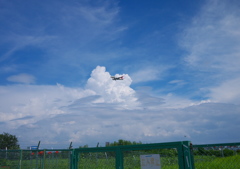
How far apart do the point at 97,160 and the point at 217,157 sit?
3189 millimetres

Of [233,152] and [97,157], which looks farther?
[97,157]

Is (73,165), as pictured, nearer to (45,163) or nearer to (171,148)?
(171,148)

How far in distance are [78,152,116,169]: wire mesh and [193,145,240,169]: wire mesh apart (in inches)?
84.8

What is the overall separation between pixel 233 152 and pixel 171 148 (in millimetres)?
1245

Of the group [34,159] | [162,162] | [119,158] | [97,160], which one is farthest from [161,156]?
[34,159]

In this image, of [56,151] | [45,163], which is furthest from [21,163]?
[56,151]

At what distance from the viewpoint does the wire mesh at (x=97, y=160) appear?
21.3 ft

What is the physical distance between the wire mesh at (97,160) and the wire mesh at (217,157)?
7.07ft

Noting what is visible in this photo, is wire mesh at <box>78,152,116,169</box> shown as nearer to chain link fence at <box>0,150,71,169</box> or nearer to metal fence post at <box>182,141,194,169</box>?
chain link fence at <box>0,150,71,169</box>

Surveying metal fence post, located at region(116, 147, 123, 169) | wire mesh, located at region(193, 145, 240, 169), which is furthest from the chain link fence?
wire mesh, located at region(193, 145, 240, 169)

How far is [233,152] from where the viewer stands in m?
4.93

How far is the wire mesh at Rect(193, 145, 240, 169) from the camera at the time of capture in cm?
488

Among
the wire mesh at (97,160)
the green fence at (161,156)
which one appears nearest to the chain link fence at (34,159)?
the wire mesh at (97,160)

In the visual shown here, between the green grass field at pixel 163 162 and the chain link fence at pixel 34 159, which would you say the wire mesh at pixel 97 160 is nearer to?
the green grass field at pixel 163 162
